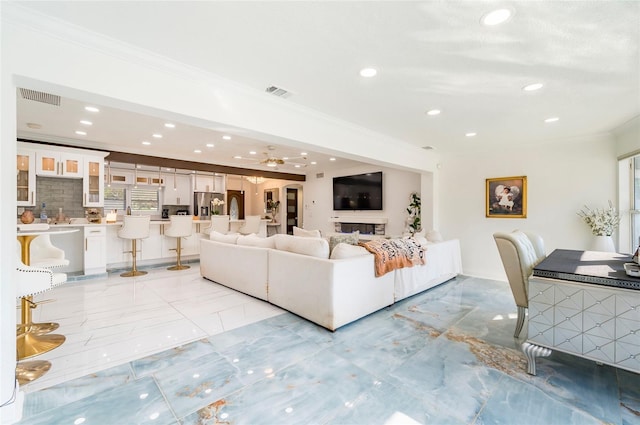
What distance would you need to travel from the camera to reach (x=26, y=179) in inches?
192

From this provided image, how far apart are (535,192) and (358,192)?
13.7 ft

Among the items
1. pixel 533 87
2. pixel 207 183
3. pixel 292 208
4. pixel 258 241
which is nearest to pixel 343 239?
pixel 258 241

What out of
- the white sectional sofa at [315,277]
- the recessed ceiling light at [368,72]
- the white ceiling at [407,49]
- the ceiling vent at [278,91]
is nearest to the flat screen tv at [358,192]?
the white sectional sofa at [315,277]

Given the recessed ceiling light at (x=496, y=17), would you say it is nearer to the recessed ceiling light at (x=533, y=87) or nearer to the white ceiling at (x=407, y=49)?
the white ceiling at (x=407, y=49)

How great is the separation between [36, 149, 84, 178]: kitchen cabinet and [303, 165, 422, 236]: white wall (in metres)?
6.13

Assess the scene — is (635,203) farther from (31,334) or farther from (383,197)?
(31,334)

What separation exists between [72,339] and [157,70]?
8.79ft

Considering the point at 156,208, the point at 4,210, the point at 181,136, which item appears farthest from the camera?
the point at 156,208

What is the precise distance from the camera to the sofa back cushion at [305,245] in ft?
10.4

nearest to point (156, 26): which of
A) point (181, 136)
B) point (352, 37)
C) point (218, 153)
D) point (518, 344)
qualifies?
point (352, 37)

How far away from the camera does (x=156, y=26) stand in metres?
1.91

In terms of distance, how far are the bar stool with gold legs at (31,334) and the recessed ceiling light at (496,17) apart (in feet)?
12.4

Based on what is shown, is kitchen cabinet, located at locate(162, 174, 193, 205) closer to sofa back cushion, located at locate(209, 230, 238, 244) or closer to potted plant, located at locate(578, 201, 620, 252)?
sofa back cushion, located at locate(209, 230, 238, 244)

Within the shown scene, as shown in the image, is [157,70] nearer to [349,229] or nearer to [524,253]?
[524,253]
